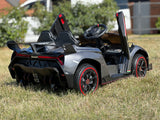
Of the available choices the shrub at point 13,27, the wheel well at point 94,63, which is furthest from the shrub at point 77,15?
the wheel well at point 94,63

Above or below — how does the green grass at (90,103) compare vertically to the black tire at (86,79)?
below

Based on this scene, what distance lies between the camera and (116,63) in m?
5.32

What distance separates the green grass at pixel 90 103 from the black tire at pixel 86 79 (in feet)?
0.44

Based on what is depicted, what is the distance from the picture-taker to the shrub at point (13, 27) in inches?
477

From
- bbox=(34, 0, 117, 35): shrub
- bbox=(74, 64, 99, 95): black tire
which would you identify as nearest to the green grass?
bbox=(74, 64, 99, 95): black tire

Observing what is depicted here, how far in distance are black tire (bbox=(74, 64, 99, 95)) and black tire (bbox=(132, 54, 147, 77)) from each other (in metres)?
1.13

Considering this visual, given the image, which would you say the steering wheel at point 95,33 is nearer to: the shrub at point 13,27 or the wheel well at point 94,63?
the wheel well at point 94,63

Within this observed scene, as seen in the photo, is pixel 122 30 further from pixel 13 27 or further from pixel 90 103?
pixel 13 27

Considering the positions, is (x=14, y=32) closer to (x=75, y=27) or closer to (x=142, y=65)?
(x=75, y=27)

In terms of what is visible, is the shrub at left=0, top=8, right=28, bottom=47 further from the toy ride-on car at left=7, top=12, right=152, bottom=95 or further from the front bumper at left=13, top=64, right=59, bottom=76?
the front bumper at left=13, top=64, right=59, bottom=76

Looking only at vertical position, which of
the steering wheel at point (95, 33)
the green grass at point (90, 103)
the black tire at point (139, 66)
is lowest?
the green grass at point (90, 103)

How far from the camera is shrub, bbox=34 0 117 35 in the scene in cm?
1316

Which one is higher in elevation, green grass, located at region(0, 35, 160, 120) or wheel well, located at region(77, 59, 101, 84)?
wheel well, located at region(77, 59, 101, 84)

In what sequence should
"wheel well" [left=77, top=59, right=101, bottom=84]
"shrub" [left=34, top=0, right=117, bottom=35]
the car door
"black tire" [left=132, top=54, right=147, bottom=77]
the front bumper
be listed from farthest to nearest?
"shrub" [left=34, top=0, right=117, bottom=35] → "black tire" [left=132, top=54, right=147, bottom=77] → the car door → "wheel well" [left=77, top=59, right=101, bottom=84] → the front bumper
